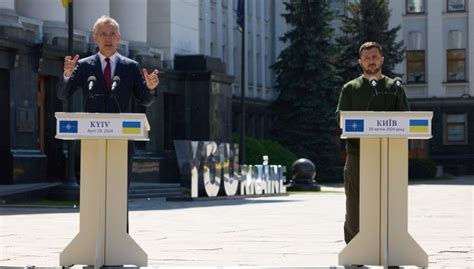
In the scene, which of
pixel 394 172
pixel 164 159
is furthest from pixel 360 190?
pixel 164 159

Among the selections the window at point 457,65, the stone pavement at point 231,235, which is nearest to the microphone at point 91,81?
the stone pavement at point 231,235

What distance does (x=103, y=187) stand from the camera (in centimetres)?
871

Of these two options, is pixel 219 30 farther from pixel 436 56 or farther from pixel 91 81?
pixel 91 81

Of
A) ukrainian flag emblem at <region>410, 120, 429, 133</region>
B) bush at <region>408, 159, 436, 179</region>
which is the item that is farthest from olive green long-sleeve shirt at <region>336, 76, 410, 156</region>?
bush at <region>408, 159, 436, 179</region>

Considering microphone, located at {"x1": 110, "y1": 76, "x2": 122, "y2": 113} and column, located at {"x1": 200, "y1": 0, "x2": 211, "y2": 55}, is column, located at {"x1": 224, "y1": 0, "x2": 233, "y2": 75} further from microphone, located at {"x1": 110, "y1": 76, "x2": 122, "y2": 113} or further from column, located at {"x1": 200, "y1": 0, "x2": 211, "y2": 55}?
microphone, located at {"x1": 110, "y1": 76, "x2": 122, "y2": 113}

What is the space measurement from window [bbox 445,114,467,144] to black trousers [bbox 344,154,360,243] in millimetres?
61290

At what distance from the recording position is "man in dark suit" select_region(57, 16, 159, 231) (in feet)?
29.2

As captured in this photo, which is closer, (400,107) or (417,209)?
(400,107)

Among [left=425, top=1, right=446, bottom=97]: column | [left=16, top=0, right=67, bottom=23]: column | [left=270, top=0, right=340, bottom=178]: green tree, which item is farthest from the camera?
[left=425, top=1, right=446, bottom=97]: column

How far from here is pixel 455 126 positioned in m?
69.3

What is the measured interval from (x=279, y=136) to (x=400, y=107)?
156 feet

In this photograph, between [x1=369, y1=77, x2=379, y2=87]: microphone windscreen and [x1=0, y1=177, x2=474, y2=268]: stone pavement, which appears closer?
[x1=369, y1=77, x2=379, y2=87]: microphone windscreen

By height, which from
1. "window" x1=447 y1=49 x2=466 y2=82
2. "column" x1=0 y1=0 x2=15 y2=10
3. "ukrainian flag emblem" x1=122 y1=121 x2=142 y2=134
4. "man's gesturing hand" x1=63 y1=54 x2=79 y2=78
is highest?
"window" x1=447 y1=49 x2=466 y2=82

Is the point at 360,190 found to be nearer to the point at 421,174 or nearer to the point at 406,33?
the point at 421,174
